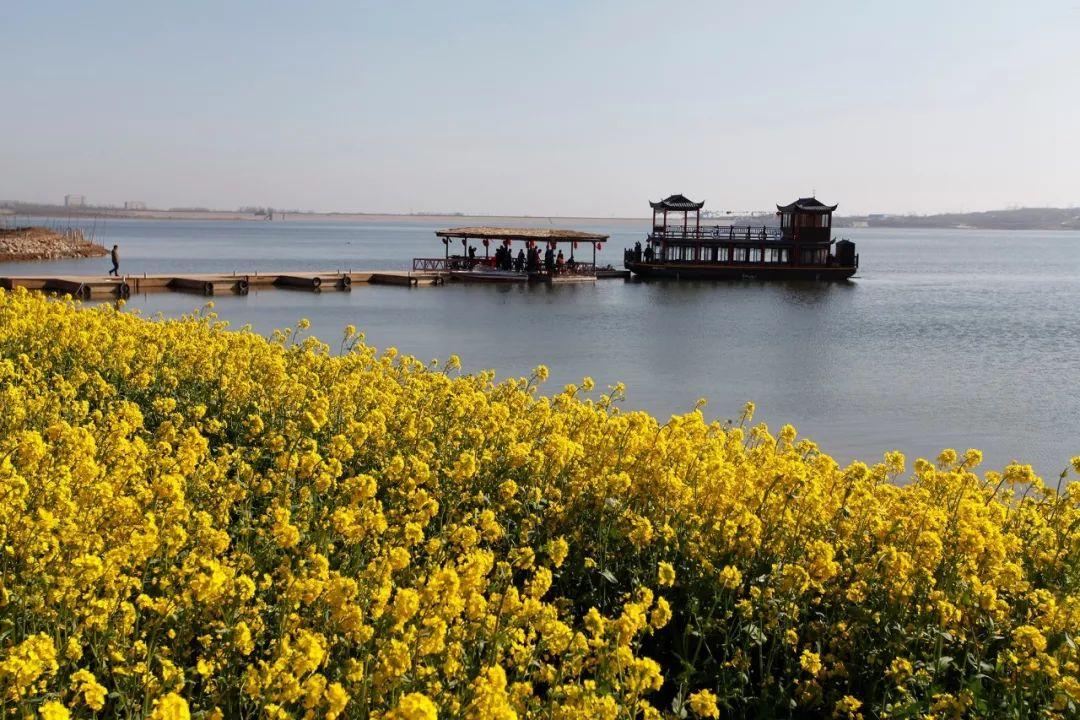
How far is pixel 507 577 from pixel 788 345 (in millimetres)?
28598

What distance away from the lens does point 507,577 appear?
4.36 metres

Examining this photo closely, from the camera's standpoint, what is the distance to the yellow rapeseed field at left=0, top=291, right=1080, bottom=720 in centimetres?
361

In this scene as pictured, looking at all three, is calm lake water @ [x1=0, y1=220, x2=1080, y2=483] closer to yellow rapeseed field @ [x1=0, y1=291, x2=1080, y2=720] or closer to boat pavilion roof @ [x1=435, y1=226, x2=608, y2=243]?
boat pavilion roof @ [x1=435, y1=226, x2=608, y2=243]

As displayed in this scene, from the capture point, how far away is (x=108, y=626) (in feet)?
12.9

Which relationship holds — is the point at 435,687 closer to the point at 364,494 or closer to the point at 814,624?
the point at 364,494

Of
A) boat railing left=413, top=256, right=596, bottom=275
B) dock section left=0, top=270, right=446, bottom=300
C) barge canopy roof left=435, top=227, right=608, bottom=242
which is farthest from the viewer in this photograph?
boat railing left=413, top=256, right=596, bottom=275

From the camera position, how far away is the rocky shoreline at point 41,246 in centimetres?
6788

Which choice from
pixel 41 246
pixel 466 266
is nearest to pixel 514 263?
pixel 466 266

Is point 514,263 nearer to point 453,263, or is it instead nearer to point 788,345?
point 453,263

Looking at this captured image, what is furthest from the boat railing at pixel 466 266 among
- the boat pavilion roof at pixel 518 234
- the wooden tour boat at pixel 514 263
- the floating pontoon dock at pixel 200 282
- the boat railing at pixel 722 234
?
the boat railing at pixel 722 234

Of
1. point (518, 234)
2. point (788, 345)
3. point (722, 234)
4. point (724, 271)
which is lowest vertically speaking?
point (788, 345)

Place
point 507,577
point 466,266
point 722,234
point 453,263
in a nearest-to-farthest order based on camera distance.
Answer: point 507,577 → point 466,266 → point 453,263 → point 722,234

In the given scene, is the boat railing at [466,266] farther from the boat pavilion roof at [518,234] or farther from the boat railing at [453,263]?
the boat pavilion roof at [518,234]

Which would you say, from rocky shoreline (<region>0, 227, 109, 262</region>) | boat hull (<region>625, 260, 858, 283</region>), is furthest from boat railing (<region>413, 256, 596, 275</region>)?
rocky shoreline (<region>0, 227, 109, 262</region>)
